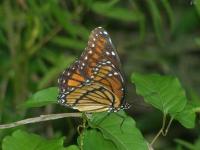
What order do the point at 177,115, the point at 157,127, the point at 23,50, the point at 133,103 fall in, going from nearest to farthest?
the point at 177,115
the point at 133,103
the point at 23,50
the point at 157,127

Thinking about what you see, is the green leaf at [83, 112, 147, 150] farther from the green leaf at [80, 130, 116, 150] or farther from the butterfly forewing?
the butterfly forewing

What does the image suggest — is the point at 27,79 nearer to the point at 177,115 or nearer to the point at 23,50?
the point at 23,50

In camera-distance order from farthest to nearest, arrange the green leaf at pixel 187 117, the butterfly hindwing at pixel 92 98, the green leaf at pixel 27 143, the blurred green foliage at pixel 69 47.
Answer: the blurred green foliage at pixel 69 47
the butterfly hindwing at pixel 92 98
the green leaf at pixel 187 117
the green leaf at pixel 27 143

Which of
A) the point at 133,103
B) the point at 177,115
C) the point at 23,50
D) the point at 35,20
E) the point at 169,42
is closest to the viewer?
the point at 177,115

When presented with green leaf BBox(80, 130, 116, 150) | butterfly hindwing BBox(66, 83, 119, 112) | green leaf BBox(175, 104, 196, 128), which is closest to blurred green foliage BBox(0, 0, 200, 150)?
butterfly hindwing BBox(66, 83, 119, 112)

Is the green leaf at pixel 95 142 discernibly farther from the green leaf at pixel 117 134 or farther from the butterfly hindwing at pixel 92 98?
the butterfly hindwing at pixel 92 98

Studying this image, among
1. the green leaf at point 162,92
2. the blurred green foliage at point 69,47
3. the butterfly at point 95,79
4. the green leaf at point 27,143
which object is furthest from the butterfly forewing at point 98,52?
the green leaf at point 27,143

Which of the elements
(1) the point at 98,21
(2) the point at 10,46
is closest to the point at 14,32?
(2) the point at 10,46
